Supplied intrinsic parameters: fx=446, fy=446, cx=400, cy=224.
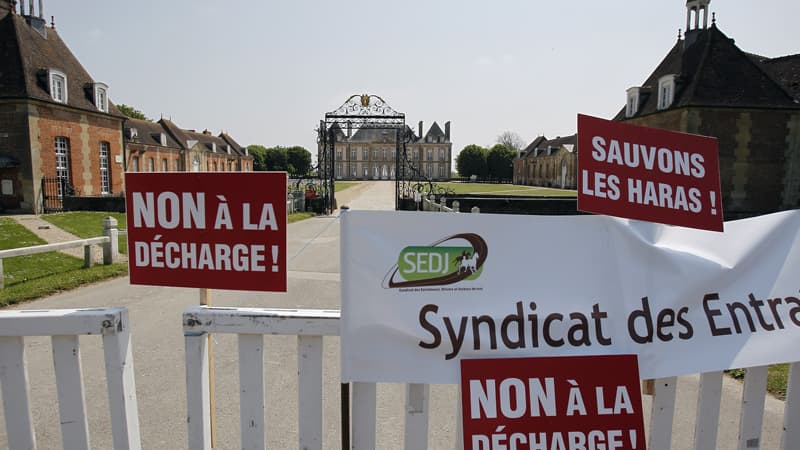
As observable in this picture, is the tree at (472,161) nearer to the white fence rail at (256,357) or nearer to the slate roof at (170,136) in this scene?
the slate roof at (170,136)

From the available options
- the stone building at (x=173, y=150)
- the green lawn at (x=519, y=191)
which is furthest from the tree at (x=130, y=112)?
the green lawn at (x=519, y=191)

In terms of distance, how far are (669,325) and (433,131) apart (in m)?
97.6

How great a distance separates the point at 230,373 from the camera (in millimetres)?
4613

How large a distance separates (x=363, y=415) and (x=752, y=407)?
2.00m

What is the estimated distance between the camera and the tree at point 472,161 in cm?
9106

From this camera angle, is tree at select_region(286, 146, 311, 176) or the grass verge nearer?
the grass verge

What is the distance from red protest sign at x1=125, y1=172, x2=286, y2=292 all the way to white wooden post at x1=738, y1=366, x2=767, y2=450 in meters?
2.45

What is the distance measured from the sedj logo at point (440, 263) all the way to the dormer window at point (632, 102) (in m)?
33.2

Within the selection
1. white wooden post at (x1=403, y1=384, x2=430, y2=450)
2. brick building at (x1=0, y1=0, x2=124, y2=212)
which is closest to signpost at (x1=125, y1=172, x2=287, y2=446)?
white wooden post at (x1=403, y1=384, x2=430, y2=450)

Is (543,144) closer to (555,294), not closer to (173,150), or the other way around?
(173,150)

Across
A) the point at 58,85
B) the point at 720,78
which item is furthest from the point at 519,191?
the point at 58,85

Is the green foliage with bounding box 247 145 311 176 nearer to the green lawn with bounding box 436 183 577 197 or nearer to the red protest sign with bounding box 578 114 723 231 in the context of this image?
the green lawn with bounding box 436 183 577 197

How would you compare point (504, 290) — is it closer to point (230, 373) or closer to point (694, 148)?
point (694, 148)

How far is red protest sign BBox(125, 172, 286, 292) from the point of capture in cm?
221
